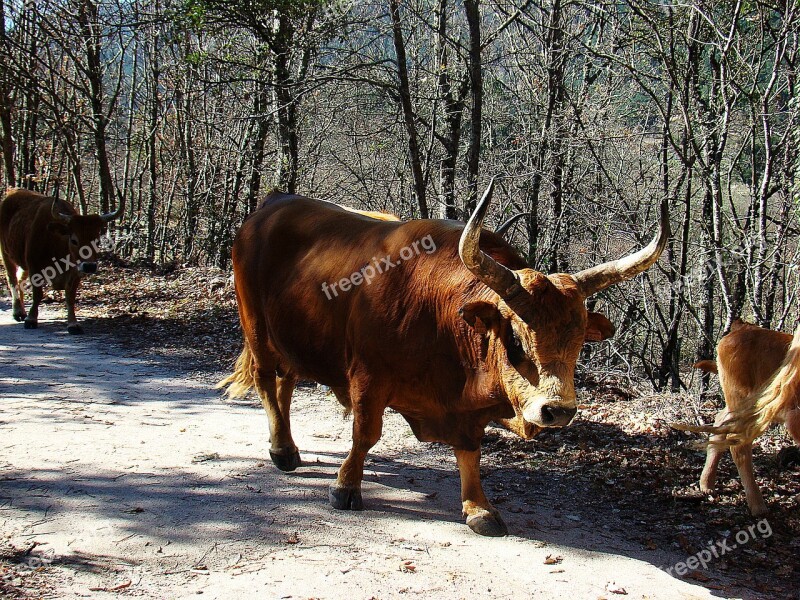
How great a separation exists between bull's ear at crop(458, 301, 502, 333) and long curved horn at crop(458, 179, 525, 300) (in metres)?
0.19

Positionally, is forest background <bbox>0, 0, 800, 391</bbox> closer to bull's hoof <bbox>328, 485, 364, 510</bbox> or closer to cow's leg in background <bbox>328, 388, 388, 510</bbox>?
cow's leg in background <bbox>328, 388, 388, 510</bbox>

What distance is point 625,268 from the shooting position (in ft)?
14.2

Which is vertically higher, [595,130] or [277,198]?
[595,130]

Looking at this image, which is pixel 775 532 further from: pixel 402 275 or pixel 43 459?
pixel 43 459

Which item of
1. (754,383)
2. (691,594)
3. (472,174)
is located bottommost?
(691,594)

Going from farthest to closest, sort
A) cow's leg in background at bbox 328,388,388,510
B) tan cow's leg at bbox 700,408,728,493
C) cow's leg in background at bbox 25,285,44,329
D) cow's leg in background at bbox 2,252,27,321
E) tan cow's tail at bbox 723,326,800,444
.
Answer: cow's leg in background at bbox 2,252,27,321, cow's leg in background at bbox 25,285,44,329, tan cow's leg at bbox 700,408,728,493, cow's leg in background at bbox 328,388,388,510, tan cow's tail at bbox 723,326,800,444

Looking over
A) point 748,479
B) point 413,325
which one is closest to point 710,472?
point 748,479

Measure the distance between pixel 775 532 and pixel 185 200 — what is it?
1620cm

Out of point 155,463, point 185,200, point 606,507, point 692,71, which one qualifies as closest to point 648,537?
point 606,507

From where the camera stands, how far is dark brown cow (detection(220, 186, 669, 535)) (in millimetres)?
4137

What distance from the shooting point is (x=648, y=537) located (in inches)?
198

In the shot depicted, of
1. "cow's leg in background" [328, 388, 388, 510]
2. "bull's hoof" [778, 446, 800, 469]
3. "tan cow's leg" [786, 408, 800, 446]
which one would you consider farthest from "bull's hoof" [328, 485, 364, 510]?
"bull's hoof" [778, 446, 800, 469]

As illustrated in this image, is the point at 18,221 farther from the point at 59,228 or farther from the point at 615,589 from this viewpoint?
the point at 615,589

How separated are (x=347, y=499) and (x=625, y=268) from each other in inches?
94.2
